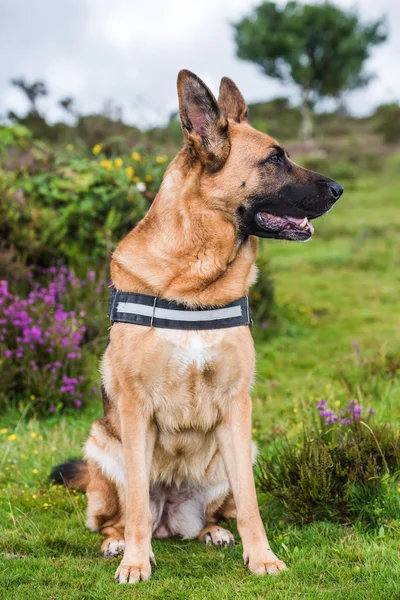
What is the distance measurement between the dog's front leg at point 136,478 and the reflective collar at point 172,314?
1.19 ft

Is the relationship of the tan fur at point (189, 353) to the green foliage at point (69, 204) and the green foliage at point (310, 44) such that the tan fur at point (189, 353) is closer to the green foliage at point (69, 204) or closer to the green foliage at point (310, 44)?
the green foliage at point (69, 204)

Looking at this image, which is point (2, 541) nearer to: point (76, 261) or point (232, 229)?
point (232, 229)

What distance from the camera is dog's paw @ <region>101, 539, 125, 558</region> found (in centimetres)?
331

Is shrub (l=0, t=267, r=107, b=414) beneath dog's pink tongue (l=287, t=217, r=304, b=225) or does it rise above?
beneath

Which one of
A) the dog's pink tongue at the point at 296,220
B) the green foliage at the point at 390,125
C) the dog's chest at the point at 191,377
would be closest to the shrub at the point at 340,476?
the dog's chest at the point at 191,377

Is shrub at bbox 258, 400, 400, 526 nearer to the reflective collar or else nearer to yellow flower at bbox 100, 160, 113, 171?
the reflective collar

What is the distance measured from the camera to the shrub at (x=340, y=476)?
344 cm

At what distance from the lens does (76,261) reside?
22.5 feet

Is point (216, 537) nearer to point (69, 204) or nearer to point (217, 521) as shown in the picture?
point (217, 521)

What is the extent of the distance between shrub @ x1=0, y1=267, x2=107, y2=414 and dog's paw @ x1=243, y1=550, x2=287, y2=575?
2750mm

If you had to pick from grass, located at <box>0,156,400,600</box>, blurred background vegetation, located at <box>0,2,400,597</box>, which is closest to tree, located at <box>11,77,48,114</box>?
blurred background vegetation, located at <box>0,2,400,597</box>

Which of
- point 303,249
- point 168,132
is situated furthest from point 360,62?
point 303,249

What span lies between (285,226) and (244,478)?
1.24 meters

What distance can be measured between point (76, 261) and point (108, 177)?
987 mm
